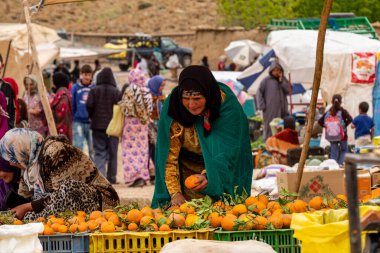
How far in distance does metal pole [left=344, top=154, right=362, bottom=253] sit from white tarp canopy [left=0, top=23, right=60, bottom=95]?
1620cm

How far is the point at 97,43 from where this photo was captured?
184 feet

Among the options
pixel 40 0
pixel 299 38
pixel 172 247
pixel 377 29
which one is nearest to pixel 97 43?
pixel 377 29

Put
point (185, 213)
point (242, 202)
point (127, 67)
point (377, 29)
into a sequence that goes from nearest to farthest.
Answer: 1. point (185, 213)
2. point (242, 202)
3. point (377, 29)
4. point (127, 67)

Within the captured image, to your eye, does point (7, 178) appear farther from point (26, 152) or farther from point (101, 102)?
point (101, 102)

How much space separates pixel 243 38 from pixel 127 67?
9.85m

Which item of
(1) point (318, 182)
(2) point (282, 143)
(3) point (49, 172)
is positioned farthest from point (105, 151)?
(3) point (49, 172)

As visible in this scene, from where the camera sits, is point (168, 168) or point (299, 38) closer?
point (168, 168)

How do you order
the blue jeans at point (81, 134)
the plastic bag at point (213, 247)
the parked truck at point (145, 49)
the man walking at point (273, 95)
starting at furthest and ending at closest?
the parked truck at point (145, 49) → the man walking at point (273, 95) → the blue jeans at point (81, 134) → the plastic bag at point (213, 247)

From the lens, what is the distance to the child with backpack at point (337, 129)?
15.0 metres

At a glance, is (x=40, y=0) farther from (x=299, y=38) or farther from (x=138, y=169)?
(x=299, y=38)

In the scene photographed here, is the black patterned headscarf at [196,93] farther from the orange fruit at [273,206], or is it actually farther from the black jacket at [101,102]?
the black jacket at [101,102]

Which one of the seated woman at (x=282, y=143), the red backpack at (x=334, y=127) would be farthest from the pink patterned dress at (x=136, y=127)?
the red backpack at (x=334, y=127)

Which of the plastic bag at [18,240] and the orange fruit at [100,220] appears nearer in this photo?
the plastic bag at [18,240]

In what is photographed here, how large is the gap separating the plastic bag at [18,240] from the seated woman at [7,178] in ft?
6.25
